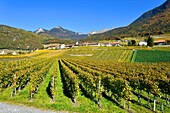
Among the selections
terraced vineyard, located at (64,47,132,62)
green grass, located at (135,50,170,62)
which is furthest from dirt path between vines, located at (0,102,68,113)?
terraced vineyard, located at (64,47,132,62)

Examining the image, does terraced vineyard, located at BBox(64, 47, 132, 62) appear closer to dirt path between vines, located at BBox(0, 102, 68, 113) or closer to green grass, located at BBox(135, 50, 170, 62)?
green grass, located at BBox(135, 50, 170, 62)

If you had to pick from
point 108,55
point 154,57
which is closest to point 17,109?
point 154,57

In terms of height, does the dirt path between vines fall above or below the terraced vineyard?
above

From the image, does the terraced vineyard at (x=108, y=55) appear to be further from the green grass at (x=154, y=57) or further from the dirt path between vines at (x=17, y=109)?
the dirt path between vines at (x=17, y=109)

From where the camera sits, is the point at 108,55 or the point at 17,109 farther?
the point at 108,55

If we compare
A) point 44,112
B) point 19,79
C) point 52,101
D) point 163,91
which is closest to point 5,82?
point 19,79

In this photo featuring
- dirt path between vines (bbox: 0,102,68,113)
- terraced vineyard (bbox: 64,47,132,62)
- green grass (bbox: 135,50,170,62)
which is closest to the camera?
dirt path between vines (bbox: 0,102,68,113)

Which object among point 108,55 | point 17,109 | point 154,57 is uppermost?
point 17,109

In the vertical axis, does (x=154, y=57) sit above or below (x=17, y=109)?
below

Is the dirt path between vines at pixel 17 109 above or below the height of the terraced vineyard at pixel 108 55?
above

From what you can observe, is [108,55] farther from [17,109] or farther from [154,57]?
[17,109]

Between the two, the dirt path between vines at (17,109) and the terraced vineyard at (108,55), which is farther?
the terraced vineyard at (108,55)

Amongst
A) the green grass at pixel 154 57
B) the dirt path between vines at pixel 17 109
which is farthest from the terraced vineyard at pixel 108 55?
the dirt path between vines at pixel 17 109

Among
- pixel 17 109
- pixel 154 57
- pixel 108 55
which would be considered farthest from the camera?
pixel 108 55
